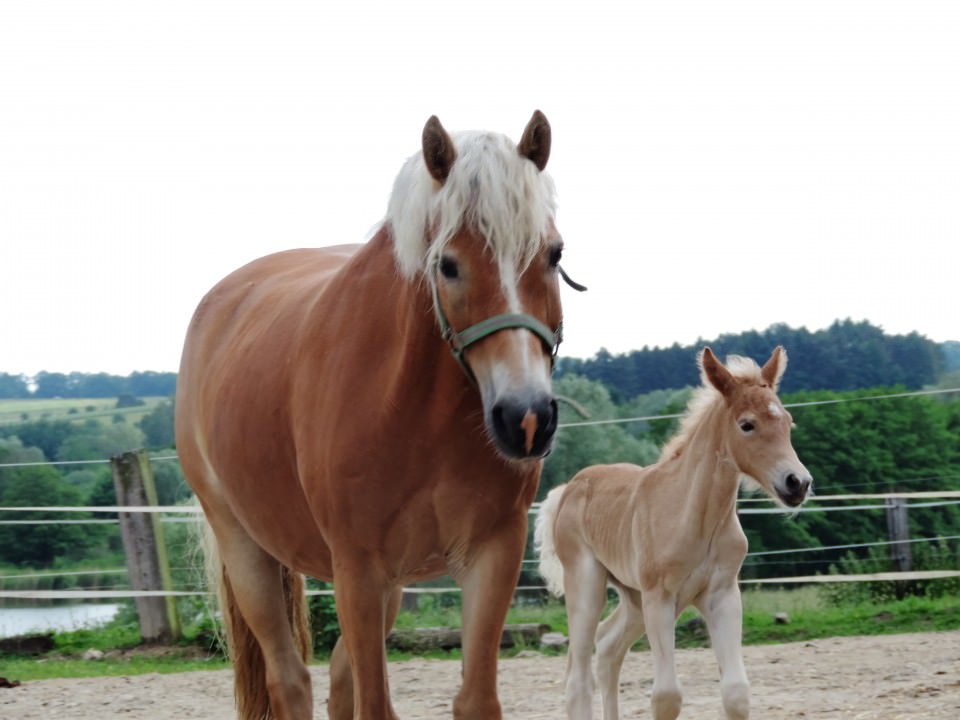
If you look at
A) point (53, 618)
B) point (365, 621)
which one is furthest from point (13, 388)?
point (365, 621)

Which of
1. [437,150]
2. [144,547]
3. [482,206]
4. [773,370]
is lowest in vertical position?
[144,547]

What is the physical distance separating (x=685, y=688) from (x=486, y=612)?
171 inches

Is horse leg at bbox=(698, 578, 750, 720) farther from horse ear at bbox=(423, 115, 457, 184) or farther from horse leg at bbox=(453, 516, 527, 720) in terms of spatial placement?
horse ear at bbox=(423, 115, 457, 184)

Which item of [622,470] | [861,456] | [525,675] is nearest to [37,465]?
[525,675]

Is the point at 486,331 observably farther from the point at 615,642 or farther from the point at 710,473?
the point at 615,642

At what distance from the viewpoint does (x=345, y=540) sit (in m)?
2.82

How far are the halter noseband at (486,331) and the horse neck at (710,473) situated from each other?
3096mm

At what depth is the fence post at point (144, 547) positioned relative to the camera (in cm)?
973

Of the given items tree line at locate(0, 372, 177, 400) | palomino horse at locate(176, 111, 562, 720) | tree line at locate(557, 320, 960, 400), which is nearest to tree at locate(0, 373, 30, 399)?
tree line at locate(0, 372, 177, 400)

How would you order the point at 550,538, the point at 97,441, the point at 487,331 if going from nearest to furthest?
1. the point at 487,331
2. the point at 550,538
3. the point at 97,441

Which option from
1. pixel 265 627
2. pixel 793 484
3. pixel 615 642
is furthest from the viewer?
pixel 615 642

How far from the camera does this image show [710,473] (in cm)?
570

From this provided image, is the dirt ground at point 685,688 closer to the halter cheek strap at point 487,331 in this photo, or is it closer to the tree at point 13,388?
the halter cheek strap at point 487,331

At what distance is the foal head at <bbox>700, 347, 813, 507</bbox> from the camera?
5.33 m
